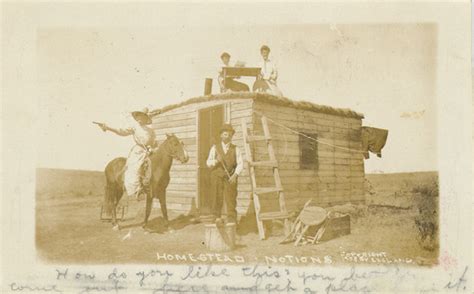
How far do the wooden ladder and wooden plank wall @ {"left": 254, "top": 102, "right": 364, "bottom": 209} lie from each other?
0.28 metres

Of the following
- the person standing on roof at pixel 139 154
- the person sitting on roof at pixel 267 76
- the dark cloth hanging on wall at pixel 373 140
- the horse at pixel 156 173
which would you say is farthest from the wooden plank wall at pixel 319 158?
the person standing on roof at pixel 139 154

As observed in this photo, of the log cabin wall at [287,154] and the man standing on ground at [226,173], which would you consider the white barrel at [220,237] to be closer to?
the man standing on ground at [226,173]

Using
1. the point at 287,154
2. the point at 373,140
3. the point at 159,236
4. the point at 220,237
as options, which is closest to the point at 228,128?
the point at 287,154

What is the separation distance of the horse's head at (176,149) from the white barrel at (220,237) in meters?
1.31

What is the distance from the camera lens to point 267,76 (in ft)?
26.1

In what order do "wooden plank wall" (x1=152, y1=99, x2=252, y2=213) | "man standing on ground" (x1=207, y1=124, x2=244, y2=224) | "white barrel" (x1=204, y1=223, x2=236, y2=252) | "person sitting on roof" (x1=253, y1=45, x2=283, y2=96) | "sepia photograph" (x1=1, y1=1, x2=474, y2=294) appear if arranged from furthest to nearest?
"person sitting on roof" (x1=253, y1=45, x2=283, y2=96)
"wooden plank wall" (x1=152, y1=99, x2=252, y2=213)
"sepia photograph" (x1=1, y1=1, x2=474, y2=294)
"man standing on ground" (x1=207, y1=124, x2=244, y2=224)
"white barrel" (x1=204, y1=223, x2=236, y2=252)

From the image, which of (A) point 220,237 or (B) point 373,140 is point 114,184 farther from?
(B) point 373,140

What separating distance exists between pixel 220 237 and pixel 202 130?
2.14 meters

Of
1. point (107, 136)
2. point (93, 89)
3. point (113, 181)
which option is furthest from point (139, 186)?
point (93, 89)

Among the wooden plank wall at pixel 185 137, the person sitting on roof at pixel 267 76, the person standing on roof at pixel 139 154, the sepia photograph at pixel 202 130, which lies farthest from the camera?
the person sitting on roof at pixel 267 76

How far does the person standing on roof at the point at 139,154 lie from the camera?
754cm

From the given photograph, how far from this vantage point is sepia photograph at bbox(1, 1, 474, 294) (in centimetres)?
734

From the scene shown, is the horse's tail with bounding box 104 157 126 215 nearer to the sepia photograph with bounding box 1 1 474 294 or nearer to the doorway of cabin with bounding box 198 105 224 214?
the sepia photograph with bounding box 1 1 474 294

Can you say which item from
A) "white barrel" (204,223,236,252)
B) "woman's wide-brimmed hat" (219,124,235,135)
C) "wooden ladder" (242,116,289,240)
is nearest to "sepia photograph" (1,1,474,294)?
"woman's wide-brimmed hat" (219,124,235,135)
